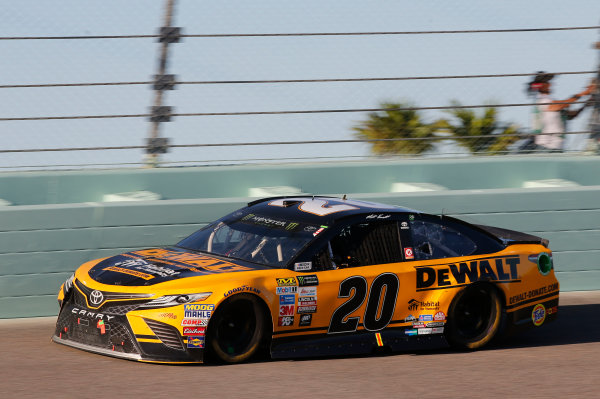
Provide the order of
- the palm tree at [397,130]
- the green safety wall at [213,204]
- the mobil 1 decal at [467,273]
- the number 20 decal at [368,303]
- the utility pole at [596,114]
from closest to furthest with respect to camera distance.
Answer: the number 20 decal at [368,303] → the mobil 1 decal at [467,273] → the green safety wall at [213,204] → the palm tree at [397,130] → the utility pole at [596,114]

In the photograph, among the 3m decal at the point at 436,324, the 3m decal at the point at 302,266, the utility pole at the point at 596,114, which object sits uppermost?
the utility pole at the point at 596,114

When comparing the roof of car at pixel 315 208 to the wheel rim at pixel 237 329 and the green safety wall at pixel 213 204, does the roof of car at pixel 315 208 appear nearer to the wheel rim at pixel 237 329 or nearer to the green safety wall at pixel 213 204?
the wheel rim at pixel 237 329

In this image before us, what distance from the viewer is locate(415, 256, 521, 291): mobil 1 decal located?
7491 mm

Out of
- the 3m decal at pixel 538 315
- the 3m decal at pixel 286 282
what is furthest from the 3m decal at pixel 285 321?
the 3m decal at pixel 538 315

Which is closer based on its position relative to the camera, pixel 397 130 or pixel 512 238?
pixel 512 238

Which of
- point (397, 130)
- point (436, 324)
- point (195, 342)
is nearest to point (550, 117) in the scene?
point (397, 130)

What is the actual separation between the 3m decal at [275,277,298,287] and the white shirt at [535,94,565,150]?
522 centimetres

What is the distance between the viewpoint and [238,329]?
671 centimetres

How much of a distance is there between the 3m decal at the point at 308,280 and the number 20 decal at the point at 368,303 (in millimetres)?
219

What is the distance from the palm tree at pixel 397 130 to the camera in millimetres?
10375

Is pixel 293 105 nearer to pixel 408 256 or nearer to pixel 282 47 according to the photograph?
pixel 282 47

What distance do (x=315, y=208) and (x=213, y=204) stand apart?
1.94 meters

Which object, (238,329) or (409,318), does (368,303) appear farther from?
(238,329)

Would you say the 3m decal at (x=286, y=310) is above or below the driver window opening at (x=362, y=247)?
below
